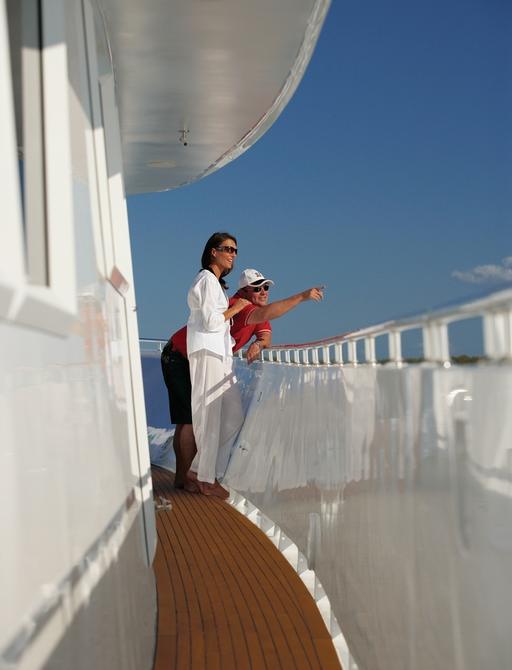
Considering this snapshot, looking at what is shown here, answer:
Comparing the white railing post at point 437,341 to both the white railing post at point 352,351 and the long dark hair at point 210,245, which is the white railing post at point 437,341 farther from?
the long dark hair at point 210,245

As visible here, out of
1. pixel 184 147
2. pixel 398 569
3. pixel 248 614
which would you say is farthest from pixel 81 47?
pixel 184 147

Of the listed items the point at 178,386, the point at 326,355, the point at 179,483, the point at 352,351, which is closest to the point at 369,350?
the point at 352,351

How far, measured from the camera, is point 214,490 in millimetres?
5914

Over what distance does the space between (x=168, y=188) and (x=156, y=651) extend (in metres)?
3.62

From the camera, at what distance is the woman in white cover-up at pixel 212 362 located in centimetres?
565

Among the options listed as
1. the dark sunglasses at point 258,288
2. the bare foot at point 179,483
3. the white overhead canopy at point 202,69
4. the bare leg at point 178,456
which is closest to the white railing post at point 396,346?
the white overhead canopy at point 202,69

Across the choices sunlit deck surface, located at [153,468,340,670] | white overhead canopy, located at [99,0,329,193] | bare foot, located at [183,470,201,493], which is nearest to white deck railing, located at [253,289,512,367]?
sunlit deck surface, located at [153,468,340,670]

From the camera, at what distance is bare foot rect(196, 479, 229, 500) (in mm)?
5879

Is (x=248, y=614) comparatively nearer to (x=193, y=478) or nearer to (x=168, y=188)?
(x=193, y=478)

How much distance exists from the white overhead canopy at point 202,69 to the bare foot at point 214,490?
6.13 ft

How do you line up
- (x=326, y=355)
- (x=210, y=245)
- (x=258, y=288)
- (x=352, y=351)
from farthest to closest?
(x=258, y=288)
(x=210, y=245)
(x=326, y=355)
(x=352, y=351)

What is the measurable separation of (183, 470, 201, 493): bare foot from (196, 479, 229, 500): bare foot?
95mm

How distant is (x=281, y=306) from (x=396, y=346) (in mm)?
3074

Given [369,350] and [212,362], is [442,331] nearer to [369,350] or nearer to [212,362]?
[369,350]
